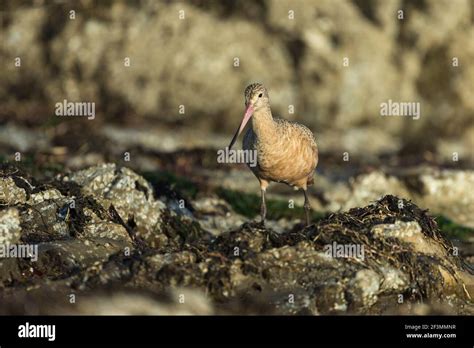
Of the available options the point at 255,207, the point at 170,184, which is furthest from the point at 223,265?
the point at 255,207

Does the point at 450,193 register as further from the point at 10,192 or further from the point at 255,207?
the point at 10,192

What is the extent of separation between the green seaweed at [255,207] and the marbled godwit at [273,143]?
1941mm

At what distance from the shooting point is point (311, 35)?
21531 mm

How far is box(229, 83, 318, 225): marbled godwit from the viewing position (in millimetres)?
12164

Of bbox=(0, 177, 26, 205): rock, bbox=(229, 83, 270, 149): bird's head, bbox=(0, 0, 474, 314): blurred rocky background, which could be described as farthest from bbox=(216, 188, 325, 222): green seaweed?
bbox=(0, 177, 26, 205): rock

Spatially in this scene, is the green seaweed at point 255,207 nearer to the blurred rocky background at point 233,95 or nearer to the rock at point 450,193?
the blurred rocky background at point 233,95

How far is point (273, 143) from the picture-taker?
1228cm

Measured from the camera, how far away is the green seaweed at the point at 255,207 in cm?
1524

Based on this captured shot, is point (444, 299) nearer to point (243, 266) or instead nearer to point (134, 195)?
point (243, 266)

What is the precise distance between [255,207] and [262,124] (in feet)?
11.7

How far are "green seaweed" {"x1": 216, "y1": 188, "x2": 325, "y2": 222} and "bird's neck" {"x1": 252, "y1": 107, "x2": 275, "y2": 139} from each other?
3069 mm

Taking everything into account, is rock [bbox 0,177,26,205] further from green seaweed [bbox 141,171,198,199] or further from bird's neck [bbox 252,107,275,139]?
bird's neck [bbox 252,107,275,139]

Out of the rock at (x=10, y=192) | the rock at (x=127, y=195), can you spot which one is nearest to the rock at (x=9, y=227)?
the rock at (x=10, y=192)

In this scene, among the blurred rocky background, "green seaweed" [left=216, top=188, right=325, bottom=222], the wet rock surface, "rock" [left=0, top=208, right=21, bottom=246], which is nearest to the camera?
the wet rock surface
